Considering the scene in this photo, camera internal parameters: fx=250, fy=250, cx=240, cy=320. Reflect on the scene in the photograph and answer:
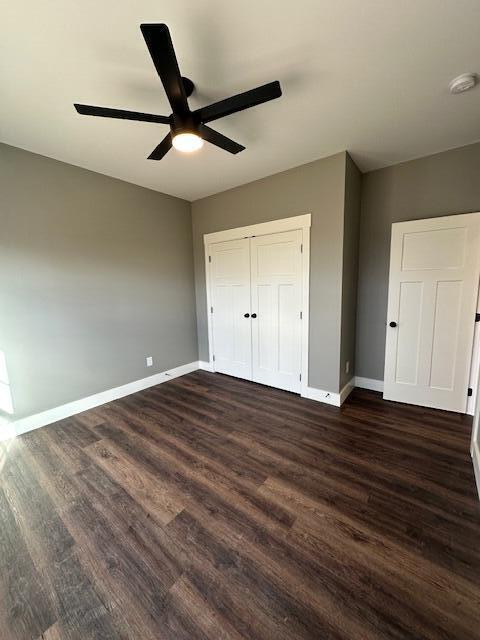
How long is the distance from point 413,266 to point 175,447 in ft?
9.76

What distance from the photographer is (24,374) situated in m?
2.42

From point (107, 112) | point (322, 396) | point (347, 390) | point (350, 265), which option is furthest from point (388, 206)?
point (107, 112)

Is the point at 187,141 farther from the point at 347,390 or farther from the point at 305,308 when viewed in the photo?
the point at 347,390

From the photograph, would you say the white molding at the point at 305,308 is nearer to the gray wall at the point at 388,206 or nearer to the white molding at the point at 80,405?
the gray wall at the point at 388,206

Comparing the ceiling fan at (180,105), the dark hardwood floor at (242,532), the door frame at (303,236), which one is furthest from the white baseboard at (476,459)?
the ceiling fan at (180,105)

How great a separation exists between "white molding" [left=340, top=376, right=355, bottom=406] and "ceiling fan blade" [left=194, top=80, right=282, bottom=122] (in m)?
2.68

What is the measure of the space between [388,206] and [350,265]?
2.74ft

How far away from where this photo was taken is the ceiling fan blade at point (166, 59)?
0.98 meters

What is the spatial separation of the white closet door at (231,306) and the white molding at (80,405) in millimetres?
790

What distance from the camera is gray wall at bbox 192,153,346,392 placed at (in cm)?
257

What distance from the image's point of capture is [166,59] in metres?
1.11

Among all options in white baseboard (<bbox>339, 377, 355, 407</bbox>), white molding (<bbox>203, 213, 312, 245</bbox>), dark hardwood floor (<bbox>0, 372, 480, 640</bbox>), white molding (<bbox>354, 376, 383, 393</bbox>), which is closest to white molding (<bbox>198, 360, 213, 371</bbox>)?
dark hardwood floor (<bbox>0, 372, 480, 640</bbox>)

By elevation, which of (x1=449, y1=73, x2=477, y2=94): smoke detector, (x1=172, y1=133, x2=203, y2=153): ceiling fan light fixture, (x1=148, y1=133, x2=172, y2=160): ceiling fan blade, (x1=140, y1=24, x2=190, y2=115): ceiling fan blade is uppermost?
(x1=449, y1=73, x2=477, y2=94): smoke detector

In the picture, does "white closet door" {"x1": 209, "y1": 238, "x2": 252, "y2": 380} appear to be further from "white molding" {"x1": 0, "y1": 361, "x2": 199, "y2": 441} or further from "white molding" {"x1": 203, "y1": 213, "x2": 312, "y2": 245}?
"white molding" {"x1": 0, "y1": 361, "x2": 199, "y2": 441}
